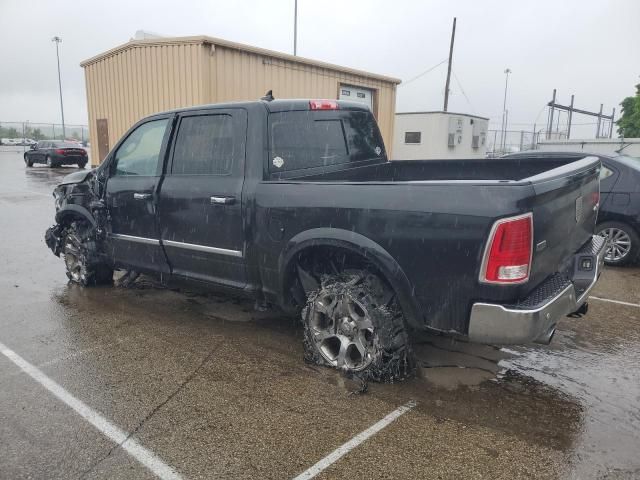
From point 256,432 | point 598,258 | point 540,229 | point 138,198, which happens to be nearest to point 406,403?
point 256,432

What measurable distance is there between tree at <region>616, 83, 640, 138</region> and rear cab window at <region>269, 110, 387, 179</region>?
2932 centimetres

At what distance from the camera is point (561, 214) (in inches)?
119

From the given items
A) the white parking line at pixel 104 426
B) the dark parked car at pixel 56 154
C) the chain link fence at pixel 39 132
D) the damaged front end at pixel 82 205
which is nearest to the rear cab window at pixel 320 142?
the white parking line at pixel 104 426

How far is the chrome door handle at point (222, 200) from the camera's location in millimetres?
3777

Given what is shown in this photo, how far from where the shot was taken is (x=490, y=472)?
2512mm

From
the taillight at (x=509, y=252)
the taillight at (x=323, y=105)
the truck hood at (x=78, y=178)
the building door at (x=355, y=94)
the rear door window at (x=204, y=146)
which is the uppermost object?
the building door at (x=355, y=94)

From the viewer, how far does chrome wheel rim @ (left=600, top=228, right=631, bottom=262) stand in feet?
21.5

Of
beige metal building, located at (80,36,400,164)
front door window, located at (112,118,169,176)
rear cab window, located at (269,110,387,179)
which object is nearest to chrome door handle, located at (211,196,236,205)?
rear cab window, located at (269,110,387,179)

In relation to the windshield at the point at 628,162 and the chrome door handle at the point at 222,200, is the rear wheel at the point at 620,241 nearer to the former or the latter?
the windshield at the point at 628,162

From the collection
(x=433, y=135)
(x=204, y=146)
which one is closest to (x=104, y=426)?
(x=204, y=146)

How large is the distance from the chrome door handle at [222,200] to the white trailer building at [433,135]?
1508 centimetres

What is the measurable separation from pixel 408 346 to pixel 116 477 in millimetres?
1881

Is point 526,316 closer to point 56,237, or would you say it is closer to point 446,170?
point 446,170

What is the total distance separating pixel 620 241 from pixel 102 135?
14310 mm
